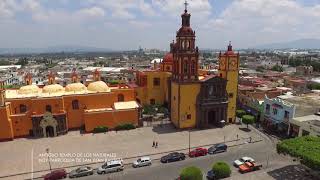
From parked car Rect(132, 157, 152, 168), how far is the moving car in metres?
9.81

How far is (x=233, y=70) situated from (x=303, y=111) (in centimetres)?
1167

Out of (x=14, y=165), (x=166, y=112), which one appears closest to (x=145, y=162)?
(x=14, y=165)

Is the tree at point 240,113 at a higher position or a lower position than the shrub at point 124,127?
higher

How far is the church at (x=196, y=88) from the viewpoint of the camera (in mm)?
42500

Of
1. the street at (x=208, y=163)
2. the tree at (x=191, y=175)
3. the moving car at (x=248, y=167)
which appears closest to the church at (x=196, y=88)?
the street at (x=208, y=163)

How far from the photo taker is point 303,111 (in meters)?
41.7

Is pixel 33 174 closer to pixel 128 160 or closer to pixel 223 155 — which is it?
pixel 128 160

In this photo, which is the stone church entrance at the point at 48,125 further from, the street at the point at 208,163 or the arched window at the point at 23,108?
the street at the point at 208,163

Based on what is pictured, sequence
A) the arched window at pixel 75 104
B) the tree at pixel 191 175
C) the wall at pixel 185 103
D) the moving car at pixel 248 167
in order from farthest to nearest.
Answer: the arched window at pixel 75 104, the wall at pixel 185 103, the moving car at pixel 248 167, the tree at pixel 191 175

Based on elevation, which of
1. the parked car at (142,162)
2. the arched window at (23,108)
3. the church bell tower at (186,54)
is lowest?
A: the parked car at (142,162)

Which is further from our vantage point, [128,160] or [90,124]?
[90,124]

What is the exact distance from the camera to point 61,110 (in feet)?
138

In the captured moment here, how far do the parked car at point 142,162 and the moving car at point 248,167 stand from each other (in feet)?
32.2

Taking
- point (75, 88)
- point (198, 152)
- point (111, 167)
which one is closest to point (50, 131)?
point (75, 88)
